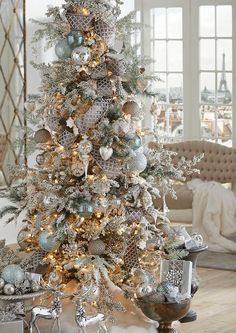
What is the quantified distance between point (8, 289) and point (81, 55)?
1.48 metres

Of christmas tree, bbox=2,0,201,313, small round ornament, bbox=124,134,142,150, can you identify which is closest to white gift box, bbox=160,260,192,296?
christmas tree, bbox=2,0,201,313

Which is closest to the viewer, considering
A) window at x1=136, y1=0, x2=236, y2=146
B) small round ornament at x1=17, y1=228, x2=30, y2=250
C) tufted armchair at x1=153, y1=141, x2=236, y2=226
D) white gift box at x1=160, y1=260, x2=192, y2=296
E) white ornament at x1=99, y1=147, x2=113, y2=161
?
white gift box at x1=160, y1=260, x2=192, y2=296

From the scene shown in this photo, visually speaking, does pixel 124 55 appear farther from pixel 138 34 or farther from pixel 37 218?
pixel 138 34

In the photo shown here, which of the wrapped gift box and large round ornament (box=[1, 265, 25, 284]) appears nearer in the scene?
the wrapped gift box

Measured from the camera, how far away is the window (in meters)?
10.9

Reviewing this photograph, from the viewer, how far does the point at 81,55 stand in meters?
6.07

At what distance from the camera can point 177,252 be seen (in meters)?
6.39

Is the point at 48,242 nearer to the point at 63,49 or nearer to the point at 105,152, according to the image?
the point at 105,152

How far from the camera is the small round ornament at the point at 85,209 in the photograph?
605 cm

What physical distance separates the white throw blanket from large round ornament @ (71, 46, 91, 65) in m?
3.43

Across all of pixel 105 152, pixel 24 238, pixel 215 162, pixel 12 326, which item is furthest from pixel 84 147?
pixel 215 162

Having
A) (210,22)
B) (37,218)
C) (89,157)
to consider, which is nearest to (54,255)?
(37,218)

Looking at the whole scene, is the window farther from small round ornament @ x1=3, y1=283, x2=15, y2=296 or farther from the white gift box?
small round ornament @ x1=3, y1=283, x2=15, y2=296

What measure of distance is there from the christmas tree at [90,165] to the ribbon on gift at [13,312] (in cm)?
67
